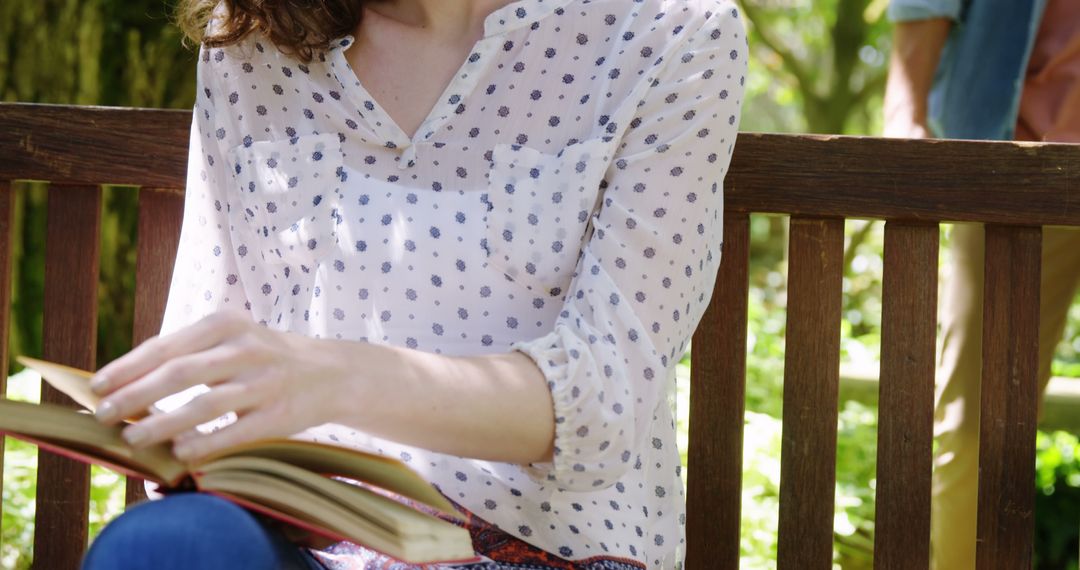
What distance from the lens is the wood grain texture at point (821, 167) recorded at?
1945 millimetres

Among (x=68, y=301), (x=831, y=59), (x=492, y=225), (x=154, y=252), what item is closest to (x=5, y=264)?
(x=68, y=301)

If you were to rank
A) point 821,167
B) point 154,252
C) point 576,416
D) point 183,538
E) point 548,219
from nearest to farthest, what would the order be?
point 183,538 < point 576,416 < point 548,219 < point 821,167 < point 154,252

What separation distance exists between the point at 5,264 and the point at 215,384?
1074 mm

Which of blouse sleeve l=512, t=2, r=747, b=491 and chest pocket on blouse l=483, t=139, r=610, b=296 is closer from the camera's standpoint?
blouse sleeve l=512, t=2, r=747, b=491

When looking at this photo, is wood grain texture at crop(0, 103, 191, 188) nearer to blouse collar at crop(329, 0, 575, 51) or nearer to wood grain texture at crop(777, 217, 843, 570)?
blouse collar at crop(329, 0, 575, 51)

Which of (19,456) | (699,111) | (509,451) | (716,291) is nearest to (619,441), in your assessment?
(509,451)

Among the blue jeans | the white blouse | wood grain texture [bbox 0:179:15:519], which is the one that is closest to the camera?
the blue jeans

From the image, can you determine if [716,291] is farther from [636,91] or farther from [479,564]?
[479,564]

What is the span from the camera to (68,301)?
6.81 ft

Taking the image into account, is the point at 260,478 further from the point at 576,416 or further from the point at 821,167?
the point at 821,167

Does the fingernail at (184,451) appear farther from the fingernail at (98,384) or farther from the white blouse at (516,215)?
the white blouse at (516,215)

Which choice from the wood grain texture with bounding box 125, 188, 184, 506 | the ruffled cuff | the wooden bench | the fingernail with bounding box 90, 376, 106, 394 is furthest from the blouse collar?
the fingernail with bounding box 90, 376, 106, 394

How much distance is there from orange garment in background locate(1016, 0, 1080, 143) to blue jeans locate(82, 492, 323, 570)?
228cm

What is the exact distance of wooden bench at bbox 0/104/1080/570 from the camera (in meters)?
1.95
